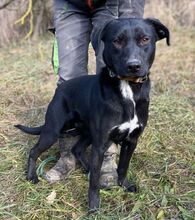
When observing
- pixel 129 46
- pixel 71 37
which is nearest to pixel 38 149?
pixel 71 37

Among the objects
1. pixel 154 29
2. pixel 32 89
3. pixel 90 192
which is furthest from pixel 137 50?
pixel 32 89

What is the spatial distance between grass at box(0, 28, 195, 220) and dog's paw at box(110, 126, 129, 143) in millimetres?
497

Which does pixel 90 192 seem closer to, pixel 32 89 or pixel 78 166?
pixel 78 166

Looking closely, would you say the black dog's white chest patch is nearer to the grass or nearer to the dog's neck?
the dog's neck

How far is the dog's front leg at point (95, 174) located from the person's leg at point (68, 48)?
57 centimetres

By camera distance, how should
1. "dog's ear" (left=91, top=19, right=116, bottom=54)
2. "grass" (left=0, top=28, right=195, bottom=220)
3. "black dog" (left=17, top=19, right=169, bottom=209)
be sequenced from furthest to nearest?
"grass" (left=0, top=28, right=195, bottom=220), "dog's ear" (left=91, top=19, right=116, bottom=54), "black dog" (left=17, top=19, right=169, bottom=209)

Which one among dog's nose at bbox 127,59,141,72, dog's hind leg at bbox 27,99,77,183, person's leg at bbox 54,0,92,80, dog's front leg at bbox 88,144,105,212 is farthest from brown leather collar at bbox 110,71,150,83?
person's leg at bbox 54,0,92,80

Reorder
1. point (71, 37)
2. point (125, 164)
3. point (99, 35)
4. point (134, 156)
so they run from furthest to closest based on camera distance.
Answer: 1. point (134, 156)
2. point (71, 37)
3. point (125, 164)
4. point (99, 35)

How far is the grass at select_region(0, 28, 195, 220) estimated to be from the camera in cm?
316

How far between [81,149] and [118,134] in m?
0.81

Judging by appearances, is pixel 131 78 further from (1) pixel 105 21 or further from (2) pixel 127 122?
(1) pixel 105 21

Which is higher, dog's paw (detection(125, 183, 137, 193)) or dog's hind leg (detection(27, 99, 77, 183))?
dog's hind leg (detection(27, 99, 77, 183))

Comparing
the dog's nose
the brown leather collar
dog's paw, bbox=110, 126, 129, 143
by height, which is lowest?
dog's paw, bbox=110, 126, 129, 143

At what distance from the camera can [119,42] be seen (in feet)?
9.37
